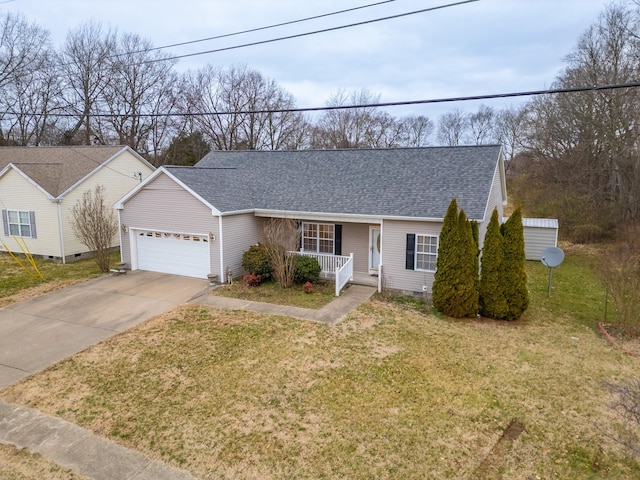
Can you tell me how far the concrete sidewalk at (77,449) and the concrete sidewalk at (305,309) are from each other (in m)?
5.79

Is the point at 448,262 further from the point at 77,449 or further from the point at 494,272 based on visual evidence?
the point at 77,449

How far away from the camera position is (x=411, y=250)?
13422 millimetres

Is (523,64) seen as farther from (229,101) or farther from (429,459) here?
(229,101)

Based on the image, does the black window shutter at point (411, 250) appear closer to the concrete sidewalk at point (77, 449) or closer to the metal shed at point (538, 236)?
the metal shed at point (538, 236)

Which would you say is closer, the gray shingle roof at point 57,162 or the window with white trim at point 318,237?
the window with white trim at point 318,237

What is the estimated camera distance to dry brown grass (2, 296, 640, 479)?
5.62 metres

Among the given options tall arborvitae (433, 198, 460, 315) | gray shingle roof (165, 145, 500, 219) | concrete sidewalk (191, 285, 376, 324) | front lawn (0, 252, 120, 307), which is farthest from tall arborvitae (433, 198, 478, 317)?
front lawn (0, 252, 120, 307)

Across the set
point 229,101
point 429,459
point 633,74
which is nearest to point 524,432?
point 429,459

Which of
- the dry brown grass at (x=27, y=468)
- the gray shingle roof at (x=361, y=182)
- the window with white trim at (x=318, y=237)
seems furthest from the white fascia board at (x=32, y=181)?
the dry brown grass at (x=27, y=468)

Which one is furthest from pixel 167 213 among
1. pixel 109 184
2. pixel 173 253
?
pixel 109 184

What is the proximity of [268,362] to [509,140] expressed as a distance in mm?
45273

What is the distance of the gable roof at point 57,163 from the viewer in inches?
727

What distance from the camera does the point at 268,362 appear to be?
8.52m

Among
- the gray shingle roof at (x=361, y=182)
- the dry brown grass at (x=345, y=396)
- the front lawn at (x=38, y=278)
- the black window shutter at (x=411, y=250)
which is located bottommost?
the dry brown grass at (x=345, y=396)
